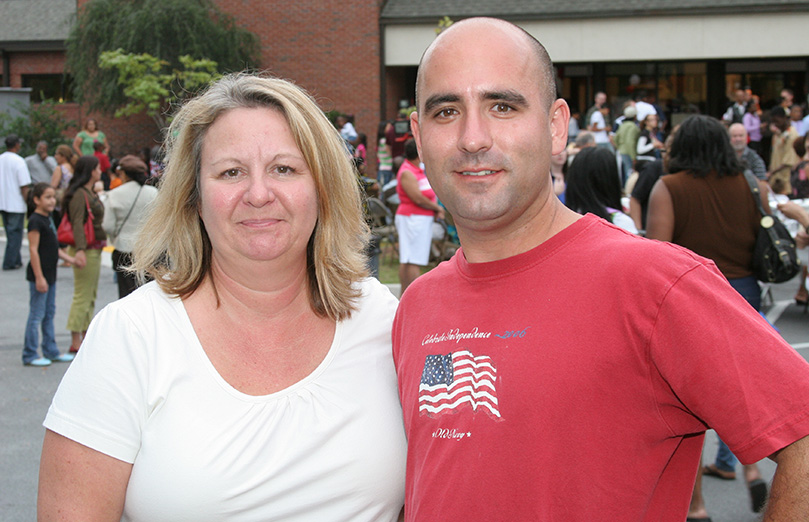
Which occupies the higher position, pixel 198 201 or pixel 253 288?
pixel 198 201

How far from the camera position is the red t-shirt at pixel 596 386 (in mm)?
1584

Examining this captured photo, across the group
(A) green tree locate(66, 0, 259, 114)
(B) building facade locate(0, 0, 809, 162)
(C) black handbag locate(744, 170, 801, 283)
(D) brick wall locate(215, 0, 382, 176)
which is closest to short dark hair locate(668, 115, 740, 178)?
(C) black handbag locate(744, 170, 801, 283)

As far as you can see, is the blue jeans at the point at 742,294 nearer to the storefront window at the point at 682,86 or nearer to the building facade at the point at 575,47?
the building facade at the point at 575,47

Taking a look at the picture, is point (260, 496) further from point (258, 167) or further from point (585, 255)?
point (585, 255)

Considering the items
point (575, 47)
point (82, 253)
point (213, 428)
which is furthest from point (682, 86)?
point (213, 428)

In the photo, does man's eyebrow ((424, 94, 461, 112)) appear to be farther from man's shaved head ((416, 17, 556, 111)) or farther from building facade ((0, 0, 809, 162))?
building facade ((0, 0, 809, 162))

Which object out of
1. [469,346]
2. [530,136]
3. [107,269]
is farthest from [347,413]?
[107,269]

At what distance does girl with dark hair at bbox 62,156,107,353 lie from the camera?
8297 mm

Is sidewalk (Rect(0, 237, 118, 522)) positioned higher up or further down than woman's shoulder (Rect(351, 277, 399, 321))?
further down

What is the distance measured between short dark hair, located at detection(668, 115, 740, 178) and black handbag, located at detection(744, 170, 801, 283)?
1.29ft

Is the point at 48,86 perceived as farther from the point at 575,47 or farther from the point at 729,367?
the point at 729,367

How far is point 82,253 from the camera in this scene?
326 inches

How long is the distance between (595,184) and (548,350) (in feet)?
12.5

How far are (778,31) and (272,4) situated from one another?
15737mm
